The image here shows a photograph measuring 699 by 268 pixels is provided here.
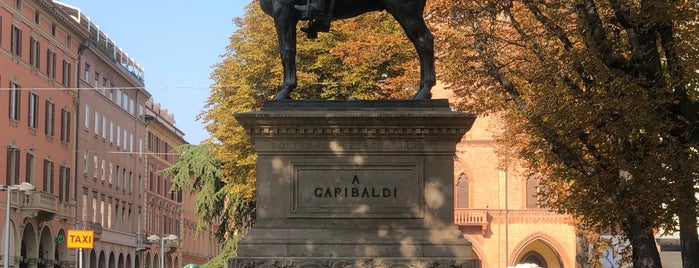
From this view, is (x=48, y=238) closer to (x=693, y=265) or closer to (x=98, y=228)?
(x=98, y=228)

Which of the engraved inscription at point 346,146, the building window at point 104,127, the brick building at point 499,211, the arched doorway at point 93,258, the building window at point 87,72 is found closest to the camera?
the engraved inscription at point 346,146

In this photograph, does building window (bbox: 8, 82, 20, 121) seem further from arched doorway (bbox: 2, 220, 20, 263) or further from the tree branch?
the tree branch

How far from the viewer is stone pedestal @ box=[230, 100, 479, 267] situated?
472 inches

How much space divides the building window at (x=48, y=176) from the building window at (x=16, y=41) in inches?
277

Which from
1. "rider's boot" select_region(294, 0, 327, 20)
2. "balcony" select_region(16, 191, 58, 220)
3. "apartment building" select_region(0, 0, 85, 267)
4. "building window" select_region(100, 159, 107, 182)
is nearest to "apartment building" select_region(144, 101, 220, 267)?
"building window" select_region(100, 159, 107, 182)

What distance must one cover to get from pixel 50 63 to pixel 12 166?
Result: 28.5 ft

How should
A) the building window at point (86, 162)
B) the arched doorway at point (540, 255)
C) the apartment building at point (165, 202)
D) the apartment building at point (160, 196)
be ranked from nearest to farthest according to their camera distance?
the arched doorway at point (540, 255)
the building window at point (86, 162)
the apartment building at point (160, 196)
the apartment building at point (165, 202)

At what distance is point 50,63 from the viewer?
6319 centimetres

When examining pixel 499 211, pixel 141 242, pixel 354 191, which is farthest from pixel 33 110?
pixel 354 191

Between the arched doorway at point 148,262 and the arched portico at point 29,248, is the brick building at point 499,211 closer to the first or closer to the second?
the arched portico at point 29,248

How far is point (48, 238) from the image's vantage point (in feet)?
209

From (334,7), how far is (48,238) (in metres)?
53.6

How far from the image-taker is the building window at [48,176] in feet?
204

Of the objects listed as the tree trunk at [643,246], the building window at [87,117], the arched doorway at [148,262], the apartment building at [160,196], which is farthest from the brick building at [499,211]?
the tree trunk at [643,246]
